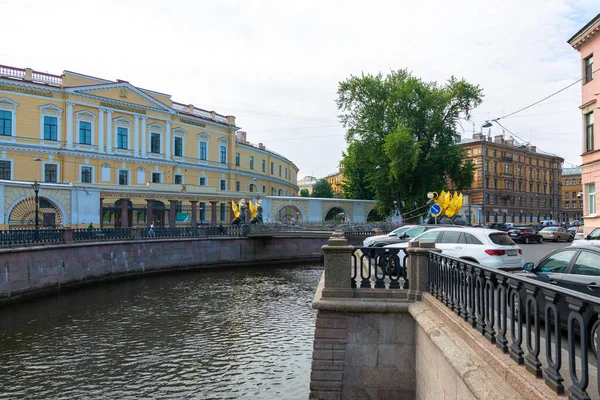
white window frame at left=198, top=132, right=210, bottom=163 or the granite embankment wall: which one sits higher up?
white window frame at left=198, top=132, right=210, bottom=163

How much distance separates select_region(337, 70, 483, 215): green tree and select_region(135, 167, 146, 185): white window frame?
19.5 m

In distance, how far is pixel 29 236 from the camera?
63.1 feet

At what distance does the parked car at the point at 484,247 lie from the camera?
32.6 ft

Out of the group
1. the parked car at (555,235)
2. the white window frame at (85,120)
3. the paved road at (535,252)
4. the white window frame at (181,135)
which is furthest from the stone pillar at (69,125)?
the parked car at (555,235)

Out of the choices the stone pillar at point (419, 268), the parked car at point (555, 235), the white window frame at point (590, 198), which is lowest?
the parked car at point (555, 235)

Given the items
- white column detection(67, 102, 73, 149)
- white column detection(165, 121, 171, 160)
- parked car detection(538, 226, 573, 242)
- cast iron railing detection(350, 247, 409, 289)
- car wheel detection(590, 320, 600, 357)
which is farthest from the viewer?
white column detection(165, 121, 171, 160)

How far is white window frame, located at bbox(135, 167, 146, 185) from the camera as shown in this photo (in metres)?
39.6

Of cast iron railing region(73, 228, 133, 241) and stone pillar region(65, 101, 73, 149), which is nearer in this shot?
cast iron railing region(73, 228, 133, 241)

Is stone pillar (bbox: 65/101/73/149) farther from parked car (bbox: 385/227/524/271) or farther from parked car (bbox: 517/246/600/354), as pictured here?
parked car (bbox: 517/246/600/354)

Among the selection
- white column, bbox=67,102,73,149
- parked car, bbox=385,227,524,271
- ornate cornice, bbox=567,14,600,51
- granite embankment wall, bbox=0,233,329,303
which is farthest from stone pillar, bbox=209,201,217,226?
ornate cornice, bbox=567,14,600,51

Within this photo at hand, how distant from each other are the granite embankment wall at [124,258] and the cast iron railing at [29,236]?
509 mm

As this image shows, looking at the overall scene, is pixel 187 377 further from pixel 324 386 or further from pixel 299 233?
pixel 299 233

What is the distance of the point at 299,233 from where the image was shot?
3112cm

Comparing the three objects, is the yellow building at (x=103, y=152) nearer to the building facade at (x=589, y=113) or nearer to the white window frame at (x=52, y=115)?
the white window frame at (x=52, y=115)
